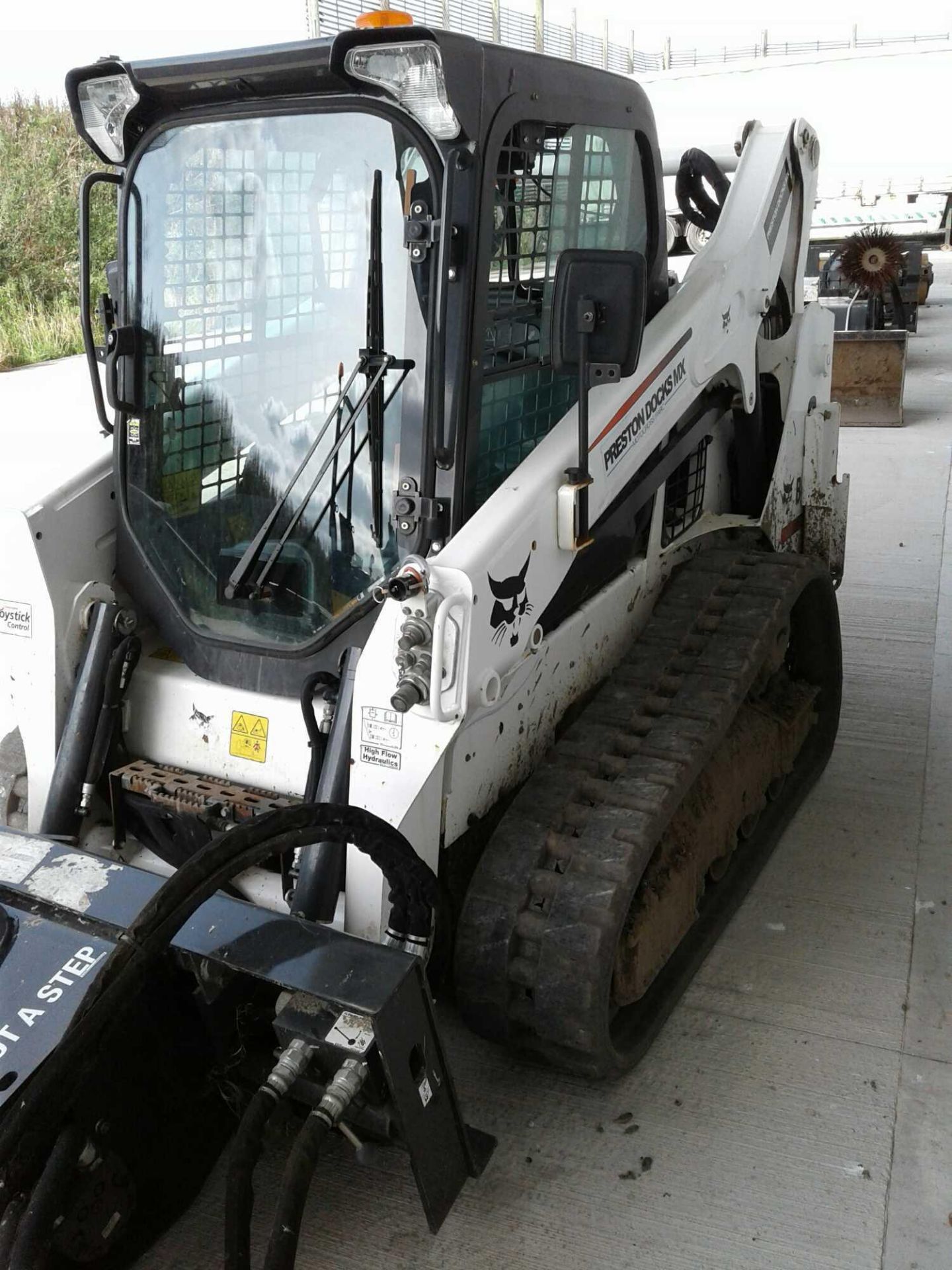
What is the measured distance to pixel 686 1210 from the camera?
105 inches

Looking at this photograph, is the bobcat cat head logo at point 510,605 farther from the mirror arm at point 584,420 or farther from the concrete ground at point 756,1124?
the concrete ground at point 756,1124

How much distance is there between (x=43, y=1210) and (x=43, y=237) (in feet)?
52.4

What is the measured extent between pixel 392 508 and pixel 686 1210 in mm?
1611

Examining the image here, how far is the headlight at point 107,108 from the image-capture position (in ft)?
9.57

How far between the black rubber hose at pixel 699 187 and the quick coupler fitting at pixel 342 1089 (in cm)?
327

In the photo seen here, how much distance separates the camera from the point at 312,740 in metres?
2.86

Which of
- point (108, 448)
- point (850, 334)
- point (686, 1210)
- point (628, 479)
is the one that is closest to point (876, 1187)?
point (686, 1210)

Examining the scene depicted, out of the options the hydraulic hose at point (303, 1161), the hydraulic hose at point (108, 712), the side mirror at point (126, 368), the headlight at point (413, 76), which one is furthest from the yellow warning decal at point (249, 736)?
the headlight at point (413, 76)

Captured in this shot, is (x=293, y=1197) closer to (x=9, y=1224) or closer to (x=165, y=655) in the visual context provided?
(x=9, y=1224)

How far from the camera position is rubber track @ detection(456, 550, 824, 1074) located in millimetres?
2652

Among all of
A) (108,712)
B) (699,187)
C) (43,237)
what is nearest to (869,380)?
(699,187)

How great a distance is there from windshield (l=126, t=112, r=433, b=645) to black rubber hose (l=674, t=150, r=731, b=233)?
2058 mm

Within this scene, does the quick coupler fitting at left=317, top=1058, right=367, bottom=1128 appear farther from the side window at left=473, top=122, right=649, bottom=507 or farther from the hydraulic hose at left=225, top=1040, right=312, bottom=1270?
the side window at left=473, top=122, right=649, bottom=507

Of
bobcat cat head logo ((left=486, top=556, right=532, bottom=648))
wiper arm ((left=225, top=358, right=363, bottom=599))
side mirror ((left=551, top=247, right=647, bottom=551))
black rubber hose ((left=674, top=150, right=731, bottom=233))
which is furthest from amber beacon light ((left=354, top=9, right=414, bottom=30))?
black rubber hose ((left=674, top=150, right=731, bottom=233))
